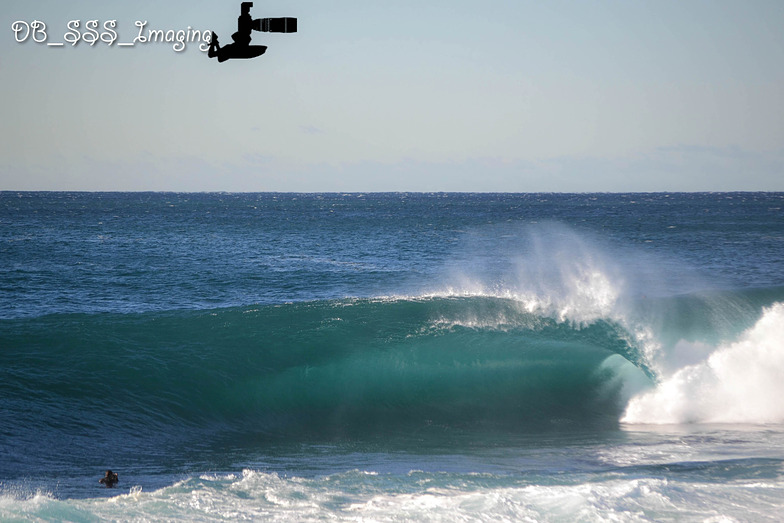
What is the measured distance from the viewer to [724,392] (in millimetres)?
12211

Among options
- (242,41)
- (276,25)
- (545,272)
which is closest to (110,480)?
(242,41)

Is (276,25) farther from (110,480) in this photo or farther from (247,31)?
(110,480)

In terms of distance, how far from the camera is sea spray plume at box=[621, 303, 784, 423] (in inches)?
461

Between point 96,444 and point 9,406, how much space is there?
230 cm

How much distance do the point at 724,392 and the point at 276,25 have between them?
11.5m

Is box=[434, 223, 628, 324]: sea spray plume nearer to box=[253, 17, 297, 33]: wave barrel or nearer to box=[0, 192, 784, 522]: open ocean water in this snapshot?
box=[0, 192, 784, 522]: open ocean water

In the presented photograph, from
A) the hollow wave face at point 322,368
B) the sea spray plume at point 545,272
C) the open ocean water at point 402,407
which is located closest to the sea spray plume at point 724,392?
the open ocean water at point 402,407

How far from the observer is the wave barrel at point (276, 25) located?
14.0 feet

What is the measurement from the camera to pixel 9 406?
1115 cm

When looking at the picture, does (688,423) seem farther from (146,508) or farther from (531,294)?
(146,508)

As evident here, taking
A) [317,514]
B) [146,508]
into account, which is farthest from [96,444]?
[317,514]

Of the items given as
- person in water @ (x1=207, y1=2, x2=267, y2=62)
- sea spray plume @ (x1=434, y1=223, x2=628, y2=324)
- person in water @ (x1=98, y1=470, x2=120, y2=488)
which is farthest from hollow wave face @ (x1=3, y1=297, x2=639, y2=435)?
person in water @ (x1=207, y1=2, x2=267, y2=62)

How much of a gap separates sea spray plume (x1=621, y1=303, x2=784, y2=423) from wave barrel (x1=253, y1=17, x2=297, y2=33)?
10.1 m

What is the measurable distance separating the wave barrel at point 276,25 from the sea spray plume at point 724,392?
10.1 metres
